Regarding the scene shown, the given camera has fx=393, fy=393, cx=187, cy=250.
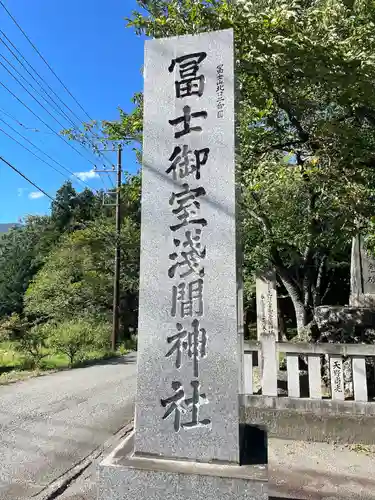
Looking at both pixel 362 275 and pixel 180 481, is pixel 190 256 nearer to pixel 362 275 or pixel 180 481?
pixel 180 481

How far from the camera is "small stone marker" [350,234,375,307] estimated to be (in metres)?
7.14

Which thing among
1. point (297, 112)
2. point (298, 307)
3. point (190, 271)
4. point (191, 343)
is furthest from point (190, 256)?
point (298, 307)

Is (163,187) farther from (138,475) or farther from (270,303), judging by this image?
(270,303)

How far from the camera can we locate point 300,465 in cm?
434

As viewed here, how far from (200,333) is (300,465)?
2.65m

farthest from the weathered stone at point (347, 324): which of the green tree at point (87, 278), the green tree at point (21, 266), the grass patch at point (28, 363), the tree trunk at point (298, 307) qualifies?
the green tree at point (21, 266)

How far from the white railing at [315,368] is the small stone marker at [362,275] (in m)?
2.27

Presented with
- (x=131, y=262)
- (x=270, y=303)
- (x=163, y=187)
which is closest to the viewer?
(x=163, y=187)

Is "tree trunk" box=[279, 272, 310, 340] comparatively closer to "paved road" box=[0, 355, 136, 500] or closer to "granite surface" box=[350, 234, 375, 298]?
"granite surface" box=[350, 234, 375, 298]

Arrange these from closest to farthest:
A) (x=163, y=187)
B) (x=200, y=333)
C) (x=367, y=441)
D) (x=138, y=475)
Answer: (x=138, y=475) → (x=200, y=333) → (x=163, y=187) → (x=367, y=441)

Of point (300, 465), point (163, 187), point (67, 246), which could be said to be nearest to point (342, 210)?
point (300, 465)

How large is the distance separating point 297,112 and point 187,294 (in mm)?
4897

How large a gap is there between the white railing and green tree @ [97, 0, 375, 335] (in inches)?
80.4

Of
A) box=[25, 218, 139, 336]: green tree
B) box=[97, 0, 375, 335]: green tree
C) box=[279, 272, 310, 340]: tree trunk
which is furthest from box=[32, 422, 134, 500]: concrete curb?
box=[25, 218, 139, 336]: green tree
